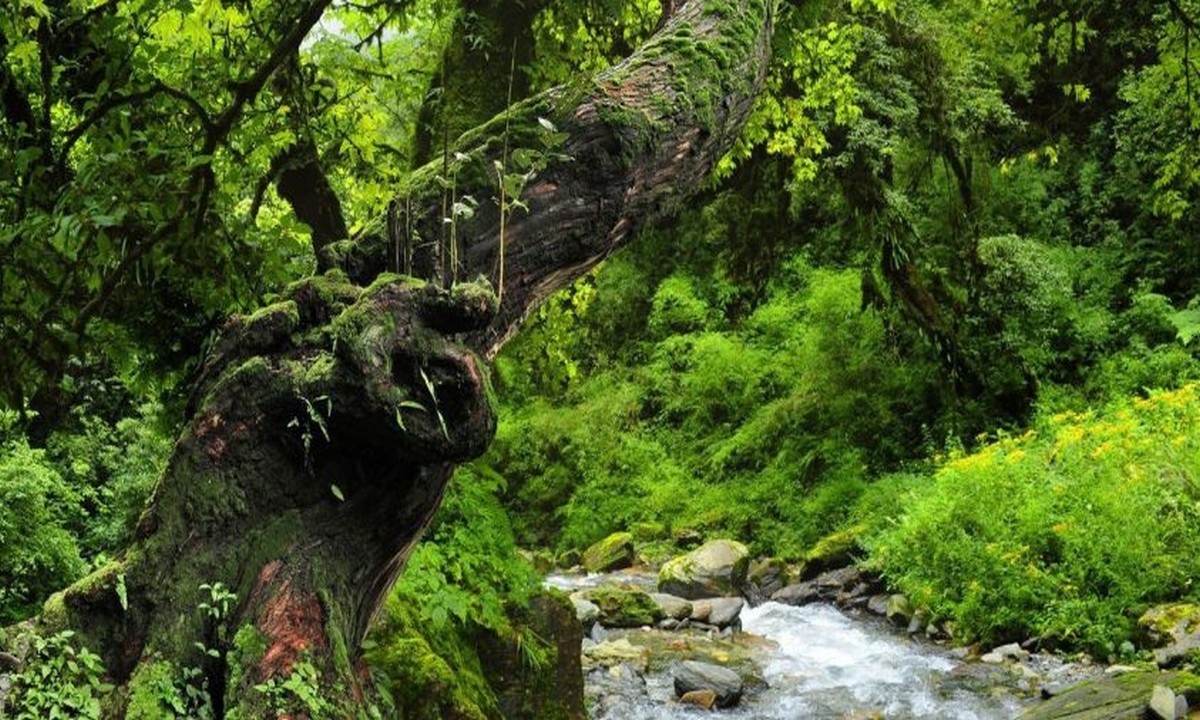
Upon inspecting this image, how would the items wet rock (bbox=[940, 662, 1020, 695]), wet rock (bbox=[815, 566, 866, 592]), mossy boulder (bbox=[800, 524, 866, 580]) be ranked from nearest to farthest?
1. wet rock (bbox=[940, 662, 1020, 695])
2. wet rock (bbox=[815, 566, 866, 592])
3. mossy boulder (bbox=[800, 524, 866, 580])

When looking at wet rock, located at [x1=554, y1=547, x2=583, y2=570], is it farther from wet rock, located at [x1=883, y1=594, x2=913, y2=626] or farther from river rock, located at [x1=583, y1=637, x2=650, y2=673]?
wet rock, located at [x1=883, y1=594, x2=913, y2=626]

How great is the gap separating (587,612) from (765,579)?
3.14 metres

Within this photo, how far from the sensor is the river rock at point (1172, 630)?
22.5ft

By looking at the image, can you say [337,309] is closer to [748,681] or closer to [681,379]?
[748,681]

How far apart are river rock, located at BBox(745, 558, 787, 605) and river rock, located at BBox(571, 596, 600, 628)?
2284mm

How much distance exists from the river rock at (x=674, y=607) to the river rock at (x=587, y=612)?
813mm

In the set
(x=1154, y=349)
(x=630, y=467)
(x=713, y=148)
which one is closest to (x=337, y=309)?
→ (x=713, y=148)

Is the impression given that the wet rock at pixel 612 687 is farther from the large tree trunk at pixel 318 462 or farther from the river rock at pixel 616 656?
the large tree trunk at pixel 318 462

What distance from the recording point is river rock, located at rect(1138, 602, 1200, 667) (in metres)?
6.85

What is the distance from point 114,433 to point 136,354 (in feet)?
32.9

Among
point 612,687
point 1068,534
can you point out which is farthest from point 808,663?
point 1068,534

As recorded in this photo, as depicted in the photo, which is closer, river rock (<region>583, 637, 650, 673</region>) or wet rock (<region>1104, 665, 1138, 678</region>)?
wet rock (<region>1104, 665, 1138, 678</region>)

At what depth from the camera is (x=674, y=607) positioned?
36.9ft

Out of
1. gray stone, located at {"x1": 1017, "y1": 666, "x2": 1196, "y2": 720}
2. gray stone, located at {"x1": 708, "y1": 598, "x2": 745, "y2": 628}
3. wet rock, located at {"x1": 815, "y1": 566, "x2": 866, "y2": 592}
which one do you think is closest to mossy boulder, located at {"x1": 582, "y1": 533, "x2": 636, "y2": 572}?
wet rock, located at {"x1": 815, "y1": 566, "x2": 866, "y2": 592}
